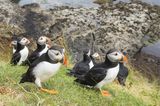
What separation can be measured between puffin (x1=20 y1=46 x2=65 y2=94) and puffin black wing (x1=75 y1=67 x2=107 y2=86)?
3.48 feet

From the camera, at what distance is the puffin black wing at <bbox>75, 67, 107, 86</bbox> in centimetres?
898

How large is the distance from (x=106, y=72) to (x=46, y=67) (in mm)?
1370

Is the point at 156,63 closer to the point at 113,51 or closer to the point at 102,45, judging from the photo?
the point at 102,45

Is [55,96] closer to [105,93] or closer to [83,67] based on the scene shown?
[105,93]

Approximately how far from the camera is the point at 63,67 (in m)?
12.4

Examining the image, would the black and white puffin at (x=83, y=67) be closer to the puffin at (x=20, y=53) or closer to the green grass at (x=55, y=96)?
the green grass at (x=55, y=96)

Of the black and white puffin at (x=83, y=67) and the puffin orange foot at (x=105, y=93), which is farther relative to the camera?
the black and white puffin at (x=83, y=67)

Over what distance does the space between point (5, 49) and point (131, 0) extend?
19.0ft

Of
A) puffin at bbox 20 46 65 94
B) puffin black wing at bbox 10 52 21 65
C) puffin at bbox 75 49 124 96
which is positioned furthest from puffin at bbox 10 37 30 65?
puffin at bbox 20 46 65 94

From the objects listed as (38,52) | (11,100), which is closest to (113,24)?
(38,52)

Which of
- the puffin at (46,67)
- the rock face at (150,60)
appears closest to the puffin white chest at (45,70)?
the puffin at (46,67)

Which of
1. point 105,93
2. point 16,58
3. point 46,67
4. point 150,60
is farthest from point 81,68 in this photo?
point 150,60

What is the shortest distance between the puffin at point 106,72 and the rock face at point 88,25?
5602 millimetres

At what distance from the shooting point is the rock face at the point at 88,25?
49.5ft
